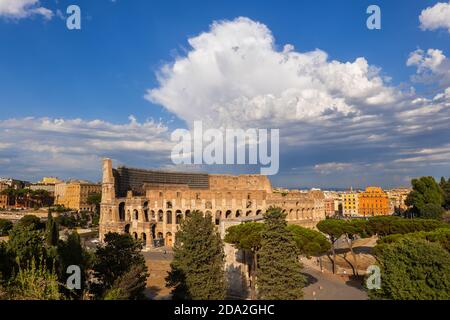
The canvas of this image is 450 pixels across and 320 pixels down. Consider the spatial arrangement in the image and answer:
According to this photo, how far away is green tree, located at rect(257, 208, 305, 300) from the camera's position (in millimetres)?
19000

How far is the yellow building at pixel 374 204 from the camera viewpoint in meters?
106

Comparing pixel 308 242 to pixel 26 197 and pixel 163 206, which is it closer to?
pixel 163 206

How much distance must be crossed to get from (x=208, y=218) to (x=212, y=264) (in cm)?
251

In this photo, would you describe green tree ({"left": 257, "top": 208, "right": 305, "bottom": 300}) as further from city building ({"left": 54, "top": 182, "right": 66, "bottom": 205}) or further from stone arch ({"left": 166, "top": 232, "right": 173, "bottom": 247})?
city building ({"left": 54, "top": 182, "right": 66, "bottom": 205})

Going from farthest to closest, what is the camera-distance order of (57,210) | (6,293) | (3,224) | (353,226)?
(57,210)
(3,224)
(353,226)
(6,293)

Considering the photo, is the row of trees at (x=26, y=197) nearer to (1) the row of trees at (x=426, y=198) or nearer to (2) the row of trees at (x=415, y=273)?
(1) the row of trees at (x=426, y=198)

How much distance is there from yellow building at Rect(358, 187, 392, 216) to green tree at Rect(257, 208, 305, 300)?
9363 centimetres

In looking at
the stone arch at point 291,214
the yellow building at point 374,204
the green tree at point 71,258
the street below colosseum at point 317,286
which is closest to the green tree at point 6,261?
the green tree at point 71,258

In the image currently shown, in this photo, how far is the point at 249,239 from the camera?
24406 mm

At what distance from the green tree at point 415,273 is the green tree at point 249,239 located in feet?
28.8

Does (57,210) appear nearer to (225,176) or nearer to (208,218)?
(225,176)

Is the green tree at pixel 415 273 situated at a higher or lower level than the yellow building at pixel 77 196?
lower

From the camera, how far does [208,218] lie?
20.8 metres
